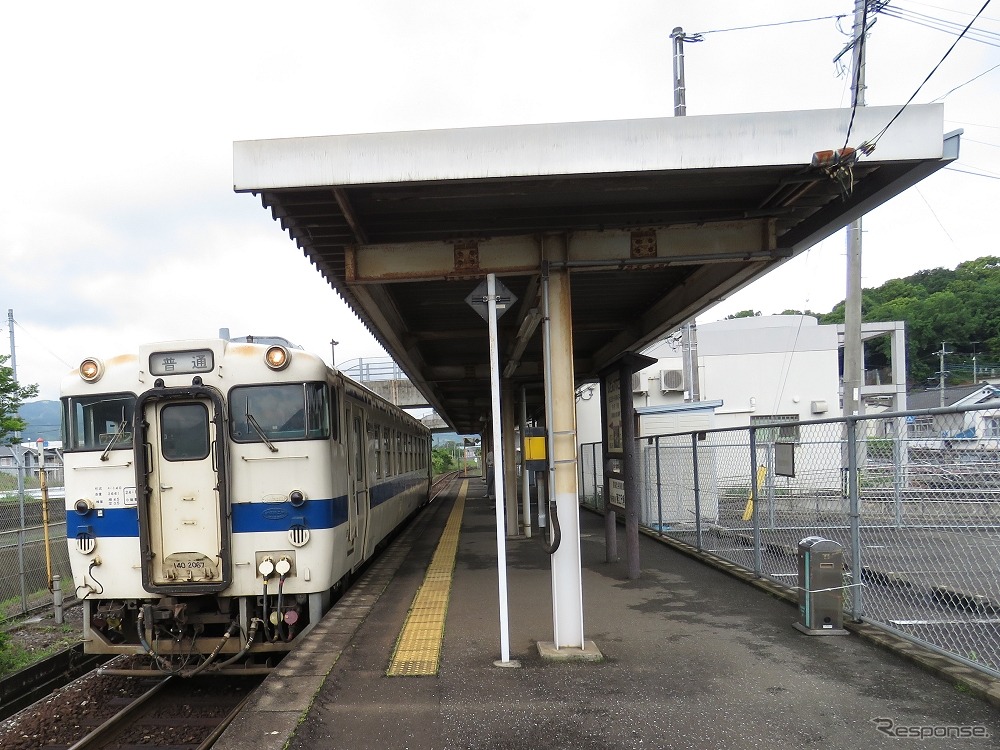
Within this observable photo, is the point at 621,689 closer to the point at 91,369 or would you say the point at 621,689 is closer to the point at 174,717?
the point at 174,717

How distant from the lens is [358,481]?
767 centimetres

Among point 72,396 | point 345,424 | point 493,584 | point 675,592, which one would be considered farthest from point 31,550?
point 675,592

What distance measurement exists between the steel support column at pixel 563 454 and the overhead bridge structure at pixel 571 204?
0.02 metres

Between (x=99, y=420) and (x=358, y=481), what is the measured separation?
8.82 ft

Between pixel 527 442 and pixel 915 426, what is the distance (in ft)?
10.1

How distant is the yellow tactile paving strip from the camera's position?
5.02m

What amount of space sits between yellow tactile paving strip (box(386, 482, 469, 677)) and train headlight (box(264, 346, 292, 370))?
8.38 ft

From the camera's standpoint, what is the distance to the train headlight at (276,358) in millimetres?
5953

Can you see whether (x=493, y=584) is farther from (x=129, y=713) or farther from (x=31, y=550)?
(x=31, y=550)

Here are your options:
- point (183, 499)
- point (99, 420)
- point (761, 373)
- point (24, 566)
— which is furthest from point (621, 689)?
point (761, 373)

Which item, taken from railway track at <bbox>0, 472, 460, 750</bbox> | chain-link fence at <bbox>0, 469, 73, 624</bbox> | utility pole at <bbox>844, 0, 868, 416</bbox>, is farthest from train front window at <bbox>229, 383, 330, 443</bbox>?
utility pole at <bbox>844, 0, 868, 416</bbox>

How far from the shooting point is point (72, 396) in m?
5.94

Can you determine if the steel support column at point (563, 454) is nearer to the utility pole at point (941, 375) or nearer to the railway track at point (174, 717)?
the railway track at point (174, 717)

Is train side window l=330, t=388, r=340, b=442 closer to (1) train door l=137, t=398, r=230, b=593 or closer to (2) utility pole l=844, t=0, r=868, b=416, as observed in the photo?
(1) train door l=137, t=398, r=230, b=593
